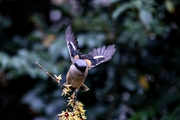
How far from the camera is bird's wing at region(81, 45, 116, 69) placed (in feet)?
3.37

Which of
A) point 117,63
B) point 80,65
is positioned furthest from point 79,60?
point 117,63

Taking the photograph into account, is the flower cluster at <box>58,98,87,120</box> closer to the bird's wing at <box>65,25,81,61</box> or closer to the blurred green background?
the bird's wing at <box>65,25,81,61</box>

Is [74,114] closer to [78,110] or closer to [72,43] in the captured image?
[78,110]

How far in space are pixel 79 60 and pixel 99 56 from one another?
0.40 ft

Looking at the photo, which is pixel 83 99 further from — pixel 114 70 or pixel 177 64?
pixel 177 64

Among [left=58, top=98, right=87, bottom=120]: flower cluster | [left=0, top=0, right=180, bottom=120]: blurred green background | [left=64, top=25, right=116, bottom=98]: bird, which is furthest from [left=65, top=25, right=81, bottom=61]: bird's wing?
[left=0, top=0, right=180, bottom=120]: blurred green background

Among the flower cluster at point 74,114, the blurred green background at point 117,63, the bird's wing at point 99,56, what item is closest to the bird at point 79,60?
the bird's wing at point 99,56

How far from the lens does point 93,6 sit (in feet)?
7.04

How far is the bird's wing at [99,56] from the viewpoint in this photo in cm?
103

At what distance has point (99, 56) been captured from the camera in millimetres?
1081

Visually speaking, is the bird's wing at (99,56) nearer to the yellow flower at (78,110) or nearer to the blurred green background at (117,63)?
the yellow flower at (78,110)

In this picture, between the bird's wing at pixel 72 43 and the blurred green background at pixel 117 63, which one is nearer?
the bird's wing at pixel 72 43

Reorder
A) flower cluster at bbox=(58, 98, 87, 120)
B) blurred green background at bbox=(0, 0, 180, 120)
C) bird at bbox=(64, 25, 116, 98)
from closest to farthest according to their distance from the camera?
flower cluster at bbox=(58, 98, 87, 120), bird at bbox=(64, 25, 116, 98), blurred green background at bbox=(0, 0, 180, 120)

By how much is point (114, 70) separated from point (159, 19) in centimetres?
50
